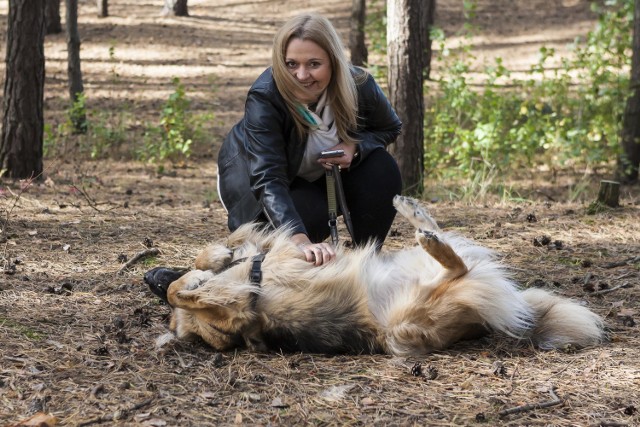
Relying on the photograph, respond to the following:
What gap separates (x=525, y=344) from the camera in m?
3.51

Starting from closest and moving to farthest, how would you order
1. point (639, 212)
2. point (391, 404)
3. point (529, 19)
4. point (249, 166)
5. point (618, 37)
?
point (391, 404) < point (249, 166) < point (639, 212) < point (618, 37) < point (529, 19)

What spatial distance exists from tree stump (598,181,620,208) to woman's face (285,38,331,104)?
10.7 ft

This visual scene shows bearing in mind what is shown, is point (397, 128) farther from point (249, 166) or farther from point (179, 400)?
point (179, 400)

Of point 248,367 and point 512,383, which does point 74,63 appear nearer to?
point 248,367

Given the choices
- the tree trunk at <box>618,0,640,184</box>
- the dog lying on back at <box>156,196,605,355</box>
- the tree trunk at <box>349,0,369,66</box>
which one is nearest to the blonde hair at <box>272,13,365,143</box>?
the dog lying on back at <box>156,196,605,355</box>

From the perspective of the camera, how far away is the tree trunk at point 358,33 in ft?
Answer: 40.3

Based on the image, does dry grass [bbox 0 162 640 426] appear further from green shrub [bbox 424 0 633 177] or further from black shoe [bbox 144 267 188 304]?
green shrub [bbox 424 0 633 177]

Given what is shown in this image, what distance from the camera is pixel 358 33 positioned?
41.5ft

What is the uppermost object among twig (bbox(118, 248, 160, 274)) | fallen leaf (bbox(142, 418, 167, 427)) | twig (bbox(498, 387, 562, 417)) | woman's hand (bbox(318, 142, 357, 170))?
woman's hand (bbox(318, 142, 357, 170))

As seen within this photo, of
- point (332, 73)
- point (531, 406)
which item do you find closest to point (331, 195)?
point (332, 73)

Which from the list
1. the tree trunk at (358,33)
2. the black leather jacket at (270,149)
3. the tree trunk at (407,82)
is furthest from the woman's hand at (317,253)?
the tree trunk at (358,33)

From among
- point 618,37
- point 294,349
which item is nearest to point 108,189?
point 294,349

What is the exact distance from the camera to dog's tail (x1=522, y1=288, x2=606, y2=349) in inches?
135

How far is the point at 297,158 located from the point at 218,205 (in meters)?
3.18
